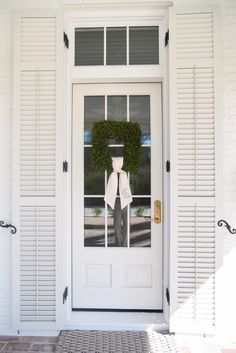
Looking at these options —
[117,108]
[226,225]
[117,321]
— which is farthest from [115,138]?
[117,321]

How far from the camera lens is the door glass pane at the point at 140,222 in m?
2.99

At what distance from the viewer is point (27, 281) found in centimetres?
276

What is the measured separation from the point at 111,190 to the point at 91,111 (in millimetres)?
780

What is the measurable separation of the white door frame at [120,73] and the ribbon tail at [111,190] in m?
0.36

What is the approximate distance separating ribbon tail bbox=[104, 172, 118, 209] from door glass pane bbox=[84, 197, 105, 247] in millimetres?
109

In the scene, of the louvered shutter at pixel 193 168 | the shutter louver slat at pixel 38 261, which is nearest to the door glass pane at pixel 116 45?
the louvered shutter at pixel 193 168

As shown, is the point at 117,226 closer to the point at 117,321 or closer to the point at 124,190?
the point at 124,190

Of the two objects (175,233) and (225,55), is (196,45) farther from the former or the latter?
Result: (175,233)

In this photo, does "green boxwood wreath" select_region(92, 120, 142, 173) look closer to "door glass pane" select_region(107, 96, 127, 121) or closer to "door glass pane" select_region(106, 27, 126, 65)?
"door glass pane" select_region(107, 96, 127, 121)

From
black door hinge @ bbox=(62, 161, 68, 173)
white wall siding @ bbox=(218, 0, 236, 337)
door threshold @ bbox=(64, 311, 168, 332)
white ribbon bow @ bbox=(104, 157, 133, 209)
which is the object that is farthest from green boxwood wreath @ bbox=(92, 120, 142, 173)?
door threshold @ bbox=(64, 311, 168, 332)

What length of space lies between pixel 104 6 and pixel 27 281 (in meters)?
2.50

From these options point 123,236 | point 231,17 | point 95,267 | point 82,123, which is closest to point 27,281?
point 95,267

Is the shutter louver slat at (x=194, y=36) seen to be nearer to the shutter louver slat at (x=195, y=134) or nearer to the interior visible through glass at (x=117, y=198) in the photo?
the shutter louver slat at (x=195, y=134)

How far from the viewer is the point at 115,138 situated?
113 inches
